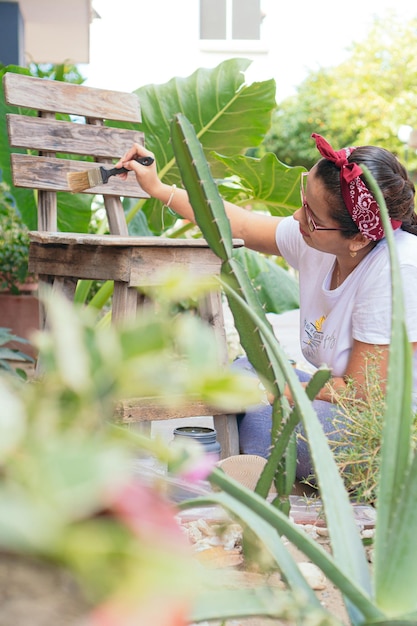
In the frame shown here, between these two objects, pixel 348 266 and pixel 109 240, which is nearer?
pixel 109 240

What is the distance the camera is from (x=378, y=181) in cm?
204

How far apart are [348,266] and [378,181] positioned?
0.31 m

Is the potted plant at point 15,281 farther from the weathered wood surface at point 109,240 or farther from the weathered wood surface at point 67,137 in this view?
the weathered wood surface at point 109,240

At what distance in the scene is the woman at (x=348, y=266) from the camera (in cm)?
200

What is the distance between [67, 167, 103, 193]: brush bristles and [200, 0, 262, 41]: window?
10664mm

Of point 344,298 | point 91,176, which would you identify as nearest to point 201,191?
point 344,298

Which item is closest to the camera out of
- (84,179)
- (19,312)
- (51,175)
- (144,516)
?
(144,516)

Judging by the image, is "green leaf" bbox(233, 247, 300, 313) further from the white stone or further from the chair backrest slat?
the white stone

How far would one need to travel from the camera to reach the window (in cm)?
1245

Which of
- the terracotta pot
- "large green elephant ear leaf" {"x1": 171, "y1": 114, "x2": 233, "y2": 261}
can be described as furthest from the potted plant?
"large green elephant ear leaf" {"x1": 171, "y1": 114, "x2": 233, "y2": 261}

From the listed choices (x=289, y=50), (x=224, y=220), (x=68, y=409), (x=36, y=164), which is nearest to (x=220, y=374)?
(x=68, y=409)

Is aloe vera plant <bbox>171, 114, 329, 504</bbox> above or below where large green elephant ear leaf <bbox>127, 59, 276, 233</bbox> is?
below

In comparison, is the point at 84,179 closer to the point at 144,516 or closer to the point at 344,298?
the point at 344,298

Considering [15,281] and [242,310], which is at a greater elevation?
[242,310]
